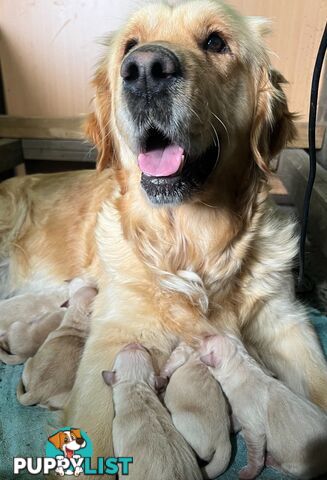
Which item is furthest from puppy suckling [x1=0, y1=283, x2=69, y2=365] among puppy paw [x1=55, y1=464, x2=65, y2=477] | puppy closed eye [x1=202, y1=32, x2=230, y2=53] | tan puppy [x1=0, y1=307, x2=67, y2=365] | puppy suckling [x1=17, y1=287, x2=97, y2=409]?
puppy closed eye [x1=202, y1=32, x2=230, y2=53]

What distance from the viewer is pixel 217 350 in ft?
4.12

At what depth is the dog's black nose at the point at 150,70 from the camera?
38.8 inches

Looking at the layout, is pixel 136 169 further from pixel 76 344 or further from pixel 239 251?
pixel 76 344

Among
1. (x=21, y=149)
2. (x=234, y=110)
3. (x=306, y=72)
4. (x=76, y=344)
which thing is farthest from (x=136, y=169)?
(x=306, y=72)

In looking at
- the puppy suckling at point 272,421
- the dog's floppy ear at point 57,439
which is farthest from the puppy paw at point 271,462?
the dog's floppy ear at point 57,439

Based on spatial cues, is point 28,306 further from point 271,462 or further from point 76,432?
point 271,462

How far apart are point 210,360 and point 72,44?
98.4 inches

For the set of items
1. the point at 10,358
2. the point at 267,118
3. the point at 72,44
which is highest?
the point at 72,44

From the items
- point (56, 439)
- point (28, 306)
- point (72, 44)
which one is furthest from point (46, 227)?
point (72, 44)

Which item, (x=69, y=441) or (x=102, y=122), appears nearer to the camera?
(x=69, y=441)

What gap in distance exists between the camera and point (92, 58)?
9.35 ft

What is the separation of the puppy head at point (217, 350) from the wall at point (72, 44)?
212cm

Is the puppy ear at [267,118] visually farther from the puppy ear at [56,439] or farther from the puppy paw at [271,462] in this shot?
the puppy ear at [56,439]

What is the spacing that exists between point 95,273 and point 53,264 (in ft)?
1.25
